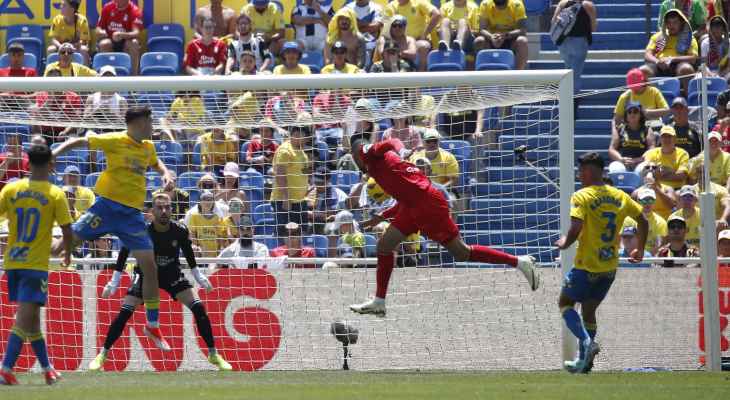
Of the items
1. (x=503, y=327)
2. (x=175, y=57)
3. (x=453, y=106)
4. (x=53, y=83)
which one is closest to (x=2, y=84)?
(x=53, y=83)

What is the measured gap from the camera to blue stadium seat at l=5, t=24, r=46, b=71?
20750 millimetres

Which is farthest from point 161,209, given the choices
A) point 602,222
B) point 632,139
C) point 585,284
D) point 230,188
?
point 632,139

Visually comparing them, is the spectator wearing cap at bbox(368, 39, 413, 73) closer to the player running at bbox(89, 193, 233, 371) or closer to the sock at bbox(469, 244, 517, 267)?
the player running at bbox(89, 193, 233, 371)

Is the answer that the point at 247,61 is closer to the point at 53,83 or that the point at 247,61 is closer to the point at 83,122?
the point at 83,122

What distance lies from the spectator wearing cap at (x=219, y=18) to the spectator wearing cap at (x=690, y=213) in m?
7.82

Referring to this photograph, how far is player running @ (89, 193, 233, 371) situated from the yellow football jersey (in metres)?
1.24

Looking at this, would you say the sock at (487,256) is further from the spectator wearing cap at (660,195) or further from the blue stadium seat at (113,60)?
the blue stadium seat at (113,60)

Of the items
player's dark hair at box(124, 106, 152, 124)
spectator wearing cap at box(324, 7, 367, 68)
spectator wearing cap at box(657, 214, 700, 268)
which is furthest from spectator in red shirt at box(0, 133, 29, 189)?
spectator wearing cap at box(657, 214, 700, 268)

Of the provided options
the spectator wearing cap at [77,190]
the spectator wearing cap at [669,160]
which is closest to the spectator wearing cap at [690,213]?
the spectator wearing cap at [669,160]

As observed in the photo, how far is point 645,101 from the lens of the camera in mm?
17547

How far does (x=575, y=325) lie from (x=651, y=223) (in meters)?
4.48

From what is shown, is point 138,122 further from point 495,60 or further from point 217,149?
point 495,60

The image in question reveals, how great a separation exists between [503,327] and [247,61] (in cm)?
644

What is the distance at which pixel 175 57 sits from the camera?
19.6 meters
